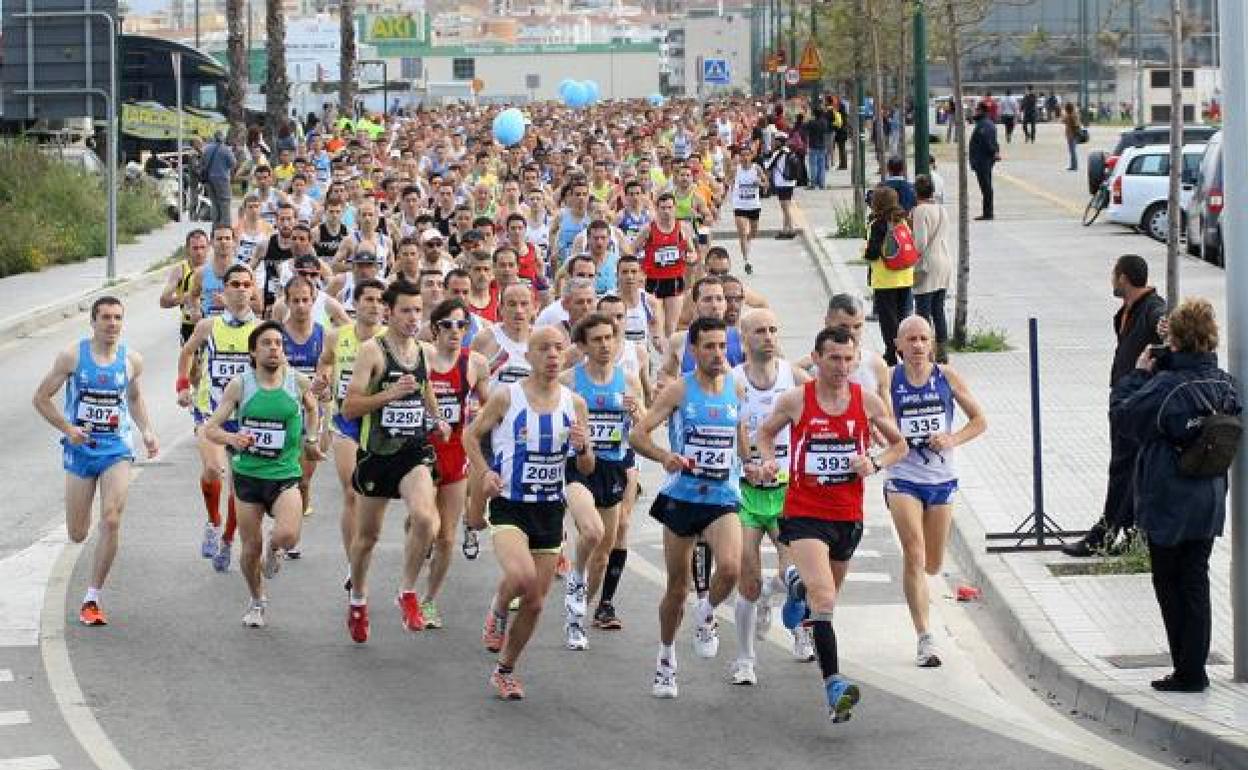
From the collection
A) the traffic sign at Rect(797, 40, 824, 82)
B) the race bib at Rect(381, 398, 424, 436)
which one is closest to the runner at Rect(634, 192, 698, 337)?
the race bib at Rect(381, 398, 424, 436)

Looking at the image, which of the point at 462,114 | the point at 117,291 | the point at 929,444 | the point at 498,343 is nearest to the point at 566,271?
the point at 498,343

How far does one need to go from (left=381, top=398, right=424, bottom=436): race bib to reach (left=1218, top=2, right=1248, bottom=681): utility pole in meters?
4.15

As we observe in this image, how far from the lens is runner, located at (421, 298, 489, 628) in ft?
46.0

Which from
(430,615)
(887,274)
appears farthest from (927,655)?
(887,274)

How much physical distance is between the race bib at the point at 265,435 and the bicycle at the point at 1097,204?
1126 inches

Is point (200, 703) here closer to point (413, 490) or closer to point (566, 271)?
point (413, 490)

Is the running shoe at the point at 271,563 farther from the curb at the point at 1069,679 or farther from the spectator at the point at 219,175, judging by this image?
the spectator at the point at 219,175

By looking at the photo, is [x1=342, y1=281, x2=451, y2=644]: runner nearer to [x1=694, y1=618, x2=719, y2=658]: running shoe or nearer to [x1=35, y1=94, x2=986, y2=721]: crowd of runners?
[x1=35, y1=94, x2=986, y2=721]: crowd of runners

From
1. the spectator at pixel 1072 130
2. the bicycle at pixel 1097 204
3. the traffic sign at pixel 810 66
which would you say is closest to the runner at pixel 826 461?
the bicycle at pixel 1097 204

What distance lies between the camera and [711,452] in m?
12.4

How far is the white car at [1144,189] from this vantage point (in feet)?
127

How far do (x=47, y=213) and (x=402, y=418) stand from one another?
30330 mm

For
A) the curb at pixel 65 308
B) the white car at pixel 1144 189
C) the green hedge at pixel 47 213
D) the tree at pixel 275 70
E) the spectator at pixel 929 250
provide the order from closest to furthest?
the spectator at pixel 929 250 → the curb at pixel 65 308 → the white car at pixel 1144 189 → the green hedge at pixel 47 213 → the tree at pixel 275 70

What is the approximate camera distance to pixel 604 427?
43.4ft
